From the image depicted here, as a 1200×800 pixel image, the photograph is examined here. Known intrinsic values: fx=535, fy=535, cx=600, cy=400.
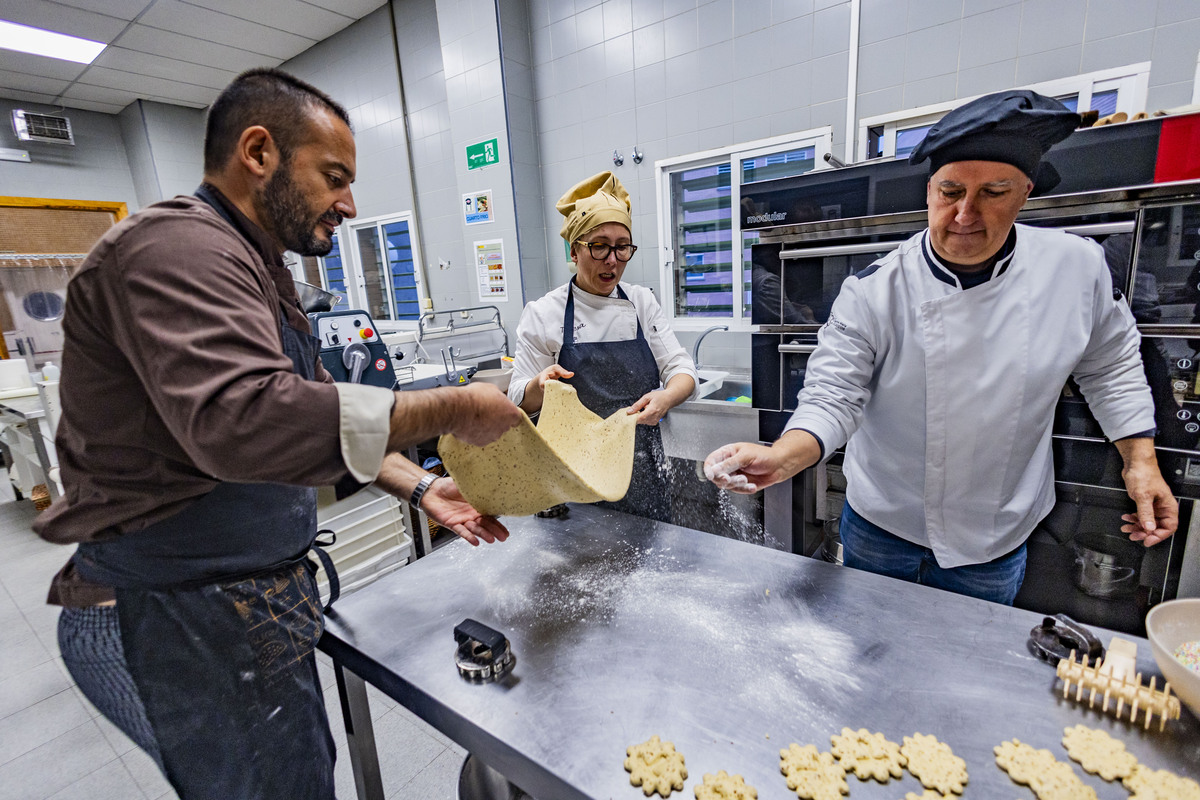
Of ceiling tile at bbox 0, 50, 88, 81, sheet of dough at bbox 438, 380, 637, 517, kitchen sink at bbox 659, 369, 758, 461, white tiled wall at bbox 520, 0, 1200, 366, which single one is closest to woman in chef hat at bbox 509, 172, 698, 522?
kitchen sink at bbox 659, 369, 758, 461

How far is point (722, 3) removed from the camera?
10.5 ft

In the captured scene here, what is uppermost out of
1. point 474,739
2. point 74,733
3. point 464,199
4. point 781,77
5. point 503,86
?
point 503,86

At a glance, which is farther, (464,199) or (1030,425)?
(464,199)

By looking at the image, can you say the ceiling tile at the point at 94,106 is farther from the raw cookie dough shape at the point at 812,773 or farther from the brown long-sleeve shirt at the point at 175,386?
the raw cookie dough shape at the point at 812,773

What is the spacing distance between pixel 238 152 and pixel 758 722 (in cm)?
124

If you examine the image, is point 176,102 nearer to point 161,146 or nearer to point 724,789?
point 161,146

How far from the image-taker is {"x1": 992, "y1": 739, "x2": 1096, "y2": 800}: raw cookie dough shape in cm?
67

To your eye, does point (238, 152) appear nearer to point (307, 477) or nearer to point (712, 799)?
point (307, 477)

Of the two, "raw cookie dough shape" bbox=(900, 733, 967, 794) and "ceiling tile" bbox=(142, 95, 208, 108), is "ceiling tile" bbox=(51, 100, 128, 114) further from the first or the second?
"raw cookie dough shape" bbox=(900, 733, 967, 794)

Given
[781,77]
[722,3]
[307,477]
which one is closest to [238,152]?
[307,477]

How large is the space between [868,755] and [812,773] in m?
0.09

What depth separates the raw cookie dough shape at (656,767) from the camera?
0.72 meters

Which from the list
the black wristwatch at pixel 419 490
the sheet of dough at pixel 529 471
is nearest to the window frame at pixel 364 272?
the black wristwatch at pixel 419 490

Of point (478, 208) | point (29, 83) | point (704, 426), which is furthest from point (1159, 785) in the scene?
point (29, 83)
